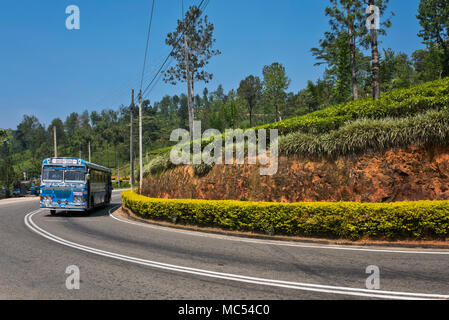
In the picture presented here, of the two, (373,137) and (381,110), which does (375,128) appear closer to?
(373,137)

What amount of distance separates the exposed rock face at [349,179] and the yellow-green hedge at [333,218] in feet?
5.38

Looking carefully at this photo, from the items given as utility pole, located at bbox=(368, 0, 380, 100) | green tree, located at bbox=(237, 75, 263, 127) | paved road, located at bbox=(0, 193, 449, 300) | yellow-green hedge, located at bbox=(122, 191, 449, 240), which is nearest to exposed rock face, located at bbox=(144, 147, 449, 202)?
yellow-green hedge, located at bbox=(122, 191, 449, 240)

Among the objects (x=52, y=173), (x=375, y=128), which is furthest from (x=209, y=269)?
(x=52, y=173)

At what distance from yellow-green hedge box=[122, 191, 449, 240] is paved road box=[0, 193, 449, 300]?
0.88m

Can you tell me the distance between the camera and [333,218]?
33.3 ft

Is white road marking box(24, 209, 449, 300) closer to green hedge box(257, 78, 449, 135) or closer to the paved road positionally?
the paved road

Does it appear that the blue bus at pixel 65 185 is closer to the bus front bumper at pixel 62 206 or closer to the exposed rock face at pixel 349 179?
the bus front bumper at pixel 62 206

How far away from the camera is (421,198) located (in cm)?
1084

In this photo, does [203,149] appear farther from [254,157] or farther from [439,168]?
[439,168]

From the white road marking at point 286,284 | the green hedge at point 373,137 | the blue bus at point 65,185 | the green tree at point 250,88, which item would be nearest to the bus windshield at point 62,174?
the blue bus at point 65,185

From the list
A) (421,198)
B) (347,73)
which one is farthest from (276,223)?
(347,73)

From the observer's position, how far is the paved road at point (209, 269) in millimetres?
5445

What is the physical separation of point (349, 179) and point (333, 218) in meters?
2.51

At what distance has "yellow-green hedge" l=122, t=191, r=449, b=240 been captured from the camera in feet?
30.1
